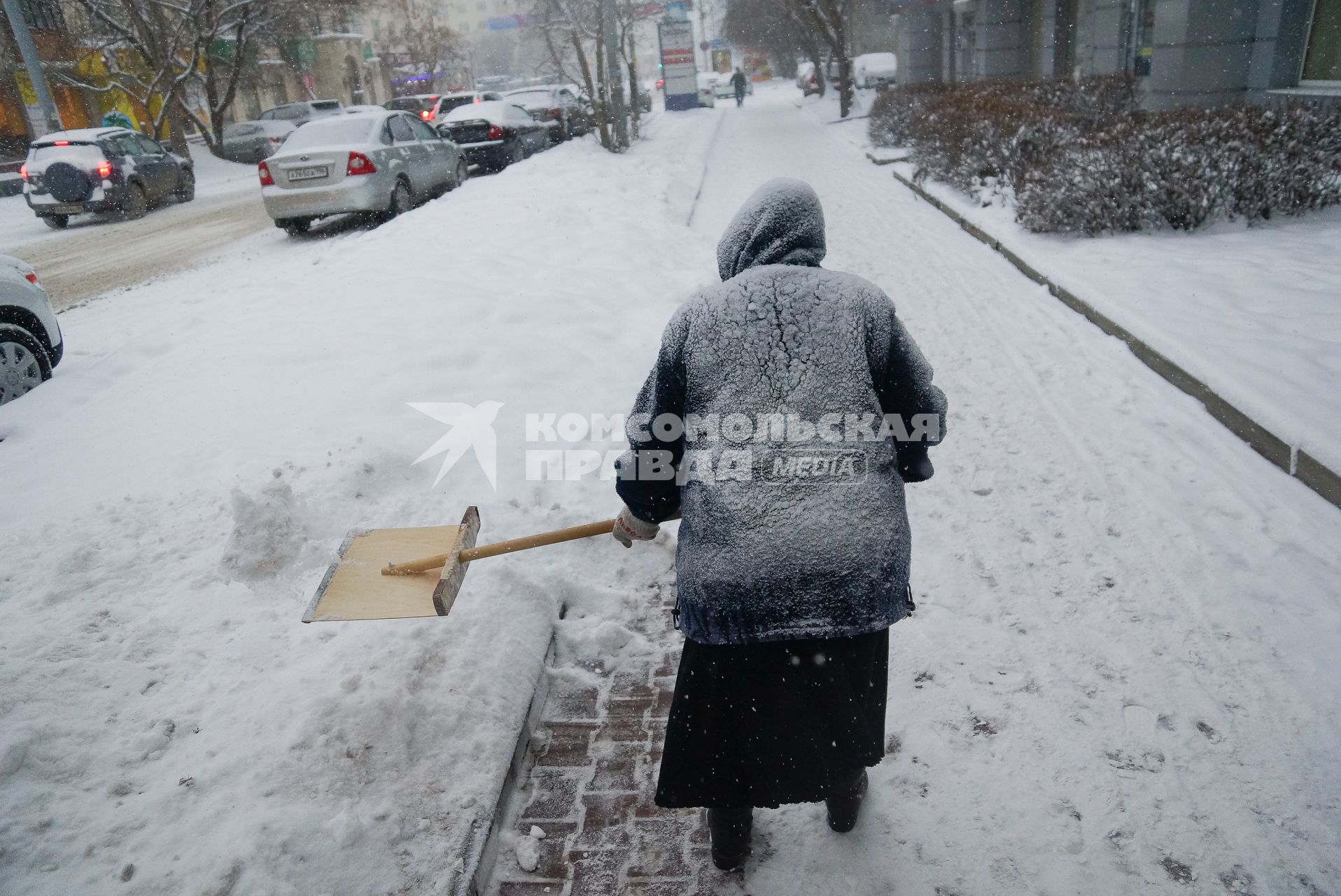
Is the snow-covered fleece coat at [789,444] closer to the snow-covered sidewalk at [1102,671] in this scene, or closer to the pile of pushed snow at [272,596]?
the snow-covered sidewalk at [1102,671]

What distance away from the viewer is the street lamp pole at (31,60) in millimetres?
17672

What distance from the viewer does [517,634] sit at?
3389 mm

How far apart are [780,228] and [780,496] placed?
701 millimetres

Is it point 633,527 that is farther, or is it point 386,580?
point 386,580

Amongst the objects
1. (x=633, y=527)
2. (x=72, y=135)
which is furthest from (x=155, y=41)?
(x=633, y=527)

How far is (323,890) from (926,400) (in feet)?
7.05

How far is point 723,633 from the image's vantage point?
2129mm

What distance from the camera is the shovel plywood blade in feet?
9.34

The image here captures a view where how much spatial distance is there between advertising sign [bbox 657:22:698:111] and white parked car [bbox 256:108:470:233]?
25.4 metres

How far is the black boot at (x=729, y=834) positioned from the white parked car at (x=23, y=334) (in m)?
5.95

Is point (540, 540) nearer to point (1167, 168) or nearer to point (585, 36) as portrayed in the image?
point (1167, 168)

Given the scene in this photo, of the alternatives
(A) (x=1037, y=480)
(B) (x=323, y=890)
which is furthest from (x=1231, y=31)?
(B) (x=323, y=890)

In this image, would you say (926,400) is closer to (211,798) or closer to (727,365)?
(727,365)

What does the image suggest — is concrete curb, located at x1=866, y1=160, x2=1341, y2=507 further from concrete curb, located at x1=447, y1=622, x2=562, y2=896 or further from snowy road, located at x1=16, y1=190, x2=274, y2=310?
snowy road, located at x1=16, y1=190, x2=274, y2=310
